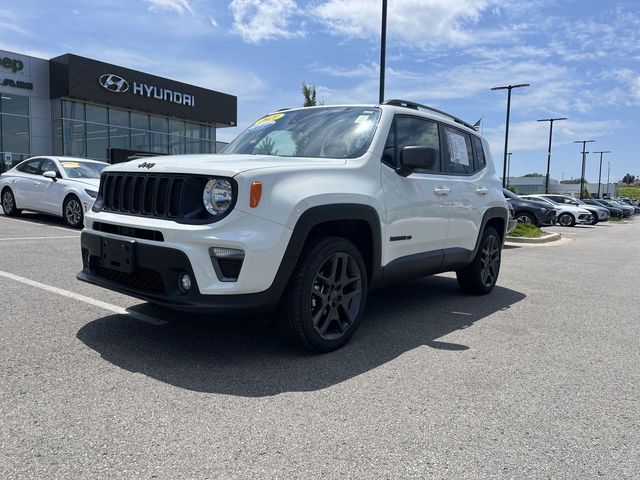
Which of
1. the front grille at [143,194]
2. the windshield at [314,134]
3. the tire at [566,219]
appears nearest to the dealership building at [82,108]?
the windshield at [314,134]

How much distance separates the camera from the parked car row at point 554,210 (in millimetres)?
20578

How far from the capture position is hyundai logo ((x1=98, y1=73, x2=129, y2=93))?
2701 cm

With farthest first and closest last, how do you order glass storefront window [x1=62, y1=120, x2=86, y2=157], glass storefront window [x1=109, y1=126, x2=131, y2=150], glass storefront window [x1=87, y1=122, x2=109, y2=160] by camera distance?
1. glass storefront window [x1=109, y1=126, x2=131, y2=150]
2. glass storefront window [x1=87, y1=122, x2=109, y2=160]
3. glass storefront window [x1=62, y1=120, x2=86, y2=157]

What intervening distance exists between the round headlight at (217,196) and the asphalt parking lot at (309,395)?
3.35 ft

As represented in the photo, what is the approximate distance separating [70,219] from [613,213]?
37840 millimetres

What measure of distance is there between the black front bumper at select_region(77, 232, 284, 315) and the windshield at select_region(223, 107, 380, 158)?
54.6 inches

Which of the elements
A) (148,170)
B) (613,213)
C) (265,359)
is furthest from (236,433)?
(613,213)

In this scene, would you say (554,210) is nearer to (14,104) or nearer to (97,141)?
(97,141)

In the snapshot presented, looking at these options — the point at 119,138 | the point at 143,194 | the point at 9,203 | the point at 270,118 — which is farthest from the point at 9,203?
the point at 119,138

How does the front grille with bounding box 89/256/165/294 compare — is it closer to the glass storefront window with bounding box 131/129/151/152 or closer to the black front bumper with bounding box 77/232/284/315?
the black front bumper with bounding box 77/232/284/315

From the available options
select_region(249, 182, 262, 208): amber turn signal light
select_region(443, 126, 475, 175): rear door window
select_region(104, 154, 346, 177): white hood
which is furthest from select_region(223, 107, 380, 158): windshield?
select_region(443, 126, 475, 175): rear door window

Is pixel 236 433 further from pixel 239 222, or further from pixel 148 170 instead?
pixel 148 170

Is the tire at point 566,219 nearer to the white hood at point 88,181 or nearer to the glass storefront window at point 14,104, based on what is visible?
the white hood at point 88,181

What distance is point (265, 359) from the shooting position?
3613mm
